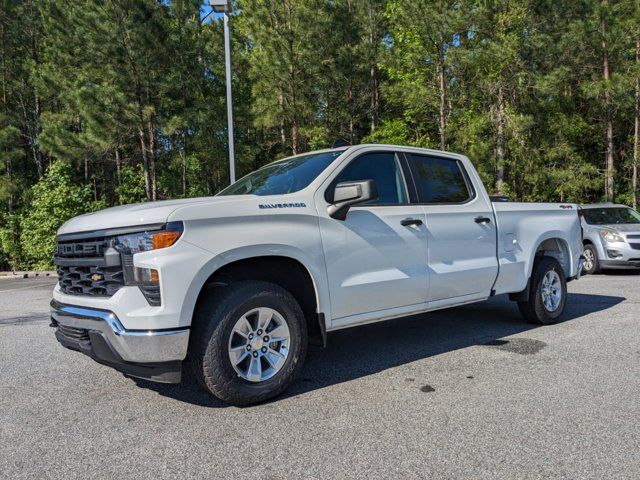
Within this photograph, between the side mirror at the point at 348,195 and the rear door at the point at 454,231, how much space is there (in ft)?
3.45

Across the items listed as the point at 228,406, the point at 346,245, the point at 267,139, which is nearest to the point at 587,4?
the point at 267,139

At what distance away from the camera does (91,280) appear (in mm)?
3549

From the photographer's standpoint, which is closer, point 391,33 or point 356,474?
point 356,474

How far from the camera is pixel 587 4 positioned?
20531mm

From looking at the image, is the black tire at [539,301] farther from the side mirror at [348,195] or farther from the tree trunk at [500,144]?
the tree trunk at [500,144]

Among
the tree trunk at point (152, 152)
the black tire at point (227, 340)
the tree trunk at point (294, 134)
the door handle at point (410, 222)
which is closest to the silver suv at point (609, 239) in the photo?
the door handle at point (410, 222)

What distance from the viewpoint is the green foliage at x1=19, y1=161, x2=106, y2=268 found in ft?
69.6

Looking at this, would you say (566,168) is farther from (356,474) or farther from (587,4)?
(356,474)

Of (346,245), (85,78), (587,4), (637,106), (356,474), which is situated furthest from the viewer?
(637,106)

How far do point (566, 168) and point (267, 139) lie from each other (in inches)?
544

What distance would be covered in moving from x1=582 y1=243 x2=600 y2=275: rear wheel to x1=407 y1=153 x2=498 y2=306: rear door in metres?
→ 7.50

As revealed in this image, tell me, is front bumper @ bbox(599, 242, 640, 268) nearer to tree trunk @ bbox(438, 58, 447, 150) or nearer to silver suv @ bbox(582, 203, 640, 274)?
silver suv @ bbox(582, 203, 640, 274)

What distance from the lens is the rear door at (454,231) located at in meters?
4.66

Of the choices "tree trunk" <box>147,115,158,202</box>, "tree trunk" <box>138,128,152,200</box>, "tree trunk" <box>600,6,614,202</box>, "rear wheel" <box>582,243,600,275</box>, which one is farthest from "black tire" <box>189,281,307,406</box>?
"tree trunk" <box>600,6,614,202</box>
